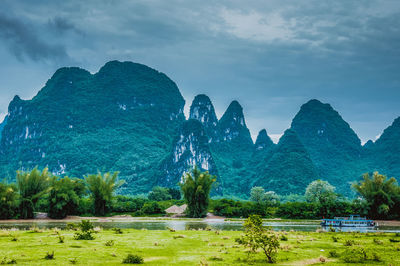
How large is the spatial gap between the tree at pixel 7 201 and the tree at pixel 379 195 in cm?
4164

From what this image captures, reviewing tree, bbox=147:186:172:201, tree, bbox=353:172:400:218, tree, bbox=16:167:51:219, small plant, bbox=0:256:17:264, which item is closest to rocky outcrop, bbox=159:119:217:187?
tree, bbox=147:186:172:201

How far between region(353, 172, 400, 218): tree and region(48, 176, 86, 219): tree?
3609cm

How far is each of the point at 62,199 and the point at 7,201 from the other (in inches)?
240

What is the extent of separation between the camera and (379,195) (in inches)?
1801

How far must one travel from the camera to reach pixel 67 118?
638 feet

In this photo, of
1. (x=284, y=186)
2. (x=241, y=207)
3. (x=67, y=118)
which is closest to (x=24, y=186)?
(x=241, y=207)

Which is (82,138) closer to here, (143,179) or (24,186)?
(143,179)

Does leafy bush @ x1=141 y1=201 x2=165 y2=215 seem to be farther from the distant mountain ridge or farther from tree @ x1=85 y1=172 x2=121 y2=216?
the distant mountain ridge

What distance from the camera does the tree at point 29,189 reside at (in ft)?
147

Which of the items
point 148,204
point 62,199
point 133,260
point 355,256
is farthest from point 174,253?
point 148,204

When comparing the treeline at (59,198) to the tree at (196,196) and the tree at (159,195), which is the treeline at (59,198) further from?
the tree at (159,195)

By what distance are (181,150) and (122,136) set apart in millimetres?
40326

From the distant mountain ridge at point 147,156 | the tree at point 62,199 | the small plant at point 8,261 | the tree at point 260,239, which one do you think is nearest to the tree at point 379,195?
the tree at point 62,199

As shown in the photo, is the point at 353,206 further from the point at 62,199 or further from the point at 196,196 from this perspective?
the point at 62,199
